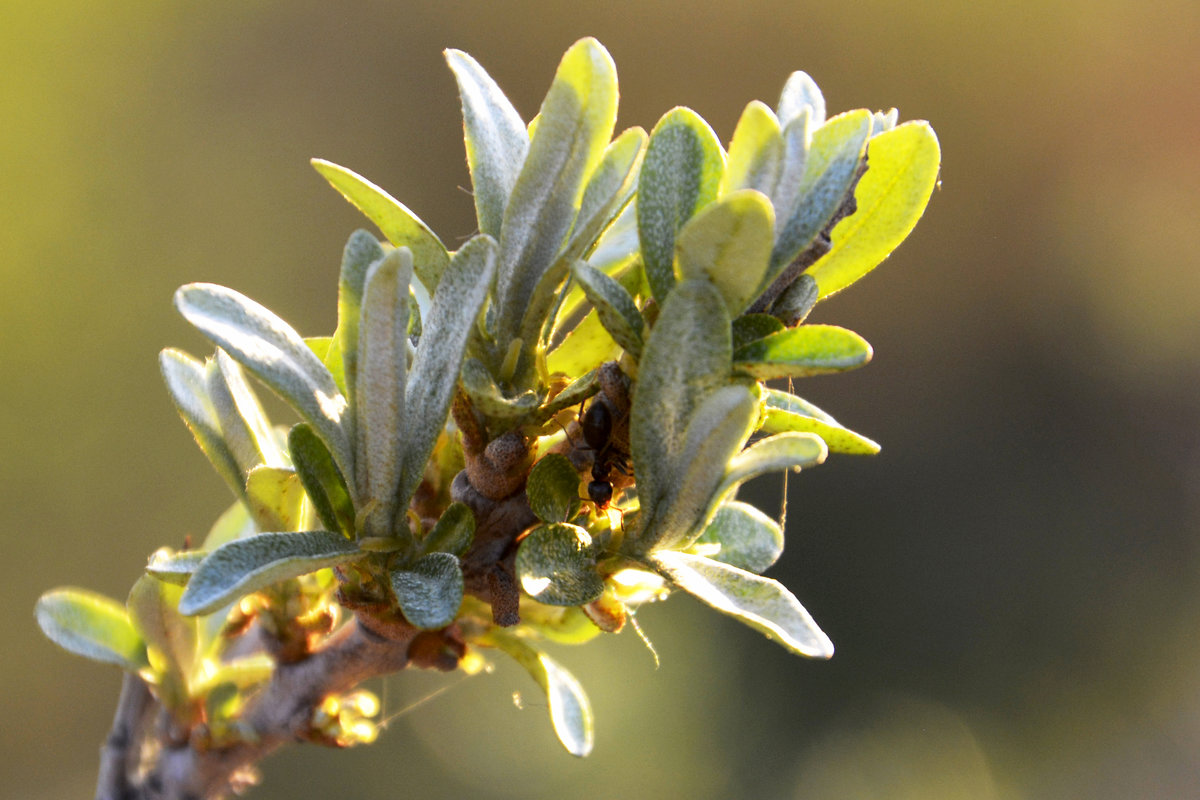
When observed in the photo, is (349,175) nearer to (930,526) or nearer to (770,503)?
(770,503)

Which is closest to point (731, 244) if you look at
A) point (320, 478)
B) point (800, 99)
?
point (800, 99)

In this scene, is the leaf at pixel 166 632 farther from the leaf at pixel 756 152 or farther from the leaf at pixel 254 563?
the leaf at pixel 756 152

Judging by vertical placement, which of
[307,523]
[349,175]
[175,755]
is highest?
[349,175]

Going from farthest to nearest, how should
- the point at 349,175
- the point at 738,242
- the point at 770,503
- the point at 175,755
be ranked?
the point at 770,503, the point at 175,755, the point at 349,175, the point at 738,242

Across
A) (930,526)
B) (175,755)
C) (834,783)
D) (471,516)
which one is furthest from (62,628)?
(930,526)

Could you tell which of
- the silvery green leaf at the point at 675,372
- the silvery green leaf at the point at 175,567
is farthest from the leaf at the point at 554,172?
the silvery green leaf at the point at 175,567

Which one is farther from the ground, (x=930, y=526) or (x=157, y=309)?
(x=157, y=309)

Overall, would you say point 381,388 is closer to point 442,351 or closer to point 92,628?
point 442,351
